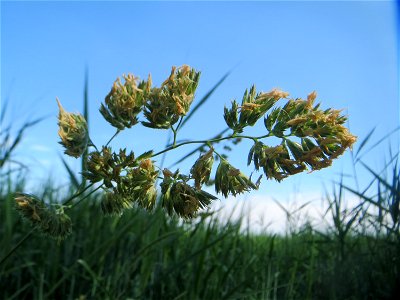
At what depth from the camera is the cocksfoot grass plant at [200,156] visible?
5.04 feet

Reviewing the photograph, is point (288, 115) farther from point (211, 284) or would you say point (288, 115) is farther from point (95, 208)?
point (95, 208)

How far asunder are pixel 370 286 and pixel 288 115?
171 centimetres

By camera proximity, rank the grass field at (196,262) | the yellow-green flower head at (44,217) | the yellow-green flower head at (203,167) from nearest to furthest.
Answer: the yellow-green flower head at (203,167), the yellow-green flower head at (44,217), the grass field at (196,262)

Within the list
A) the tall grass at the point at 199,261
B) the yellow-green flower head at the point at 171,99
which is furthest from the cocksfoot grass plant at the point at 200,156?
the tall grass at the point at 199,261

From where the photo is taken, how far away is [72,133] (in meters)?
1.71

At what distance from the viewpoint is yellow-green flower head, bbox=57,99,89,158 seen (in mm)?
1685

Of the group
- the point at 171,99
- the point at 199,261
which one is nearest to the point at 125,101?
the point at 171,99

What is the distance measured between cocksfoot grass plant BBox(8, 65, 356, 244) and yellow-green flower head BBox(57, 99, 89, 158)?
0.06ft

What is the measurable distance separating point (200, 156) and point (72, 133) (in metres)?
0.47

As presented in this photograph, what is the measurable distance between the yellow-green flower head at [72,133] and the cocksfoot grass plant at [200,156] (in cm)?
2

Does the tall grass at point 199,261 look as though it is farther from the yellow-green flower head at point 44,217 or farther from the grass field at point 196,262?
the yellow-green flower head at point 44,217

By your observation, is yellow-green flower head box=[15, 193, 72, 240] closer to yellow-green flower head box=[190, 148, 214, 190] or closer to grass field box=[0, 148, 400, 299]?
yellow-green flower head box=[190, 148, 214, 190]

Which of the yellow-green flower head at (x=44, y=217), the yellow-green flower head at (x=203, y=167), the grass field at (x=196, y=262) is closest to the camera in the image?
the yellow-green flower head at (x=203, y=167)

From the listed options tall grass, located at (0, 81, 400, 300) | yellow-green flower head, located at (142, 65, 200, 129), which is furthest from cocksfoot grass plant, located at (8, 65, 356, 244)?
tall grass, located at (0, 81, 400, 300)
